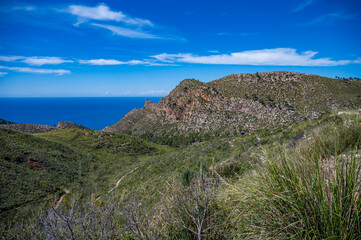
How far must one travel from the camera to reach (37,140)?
26.9 m

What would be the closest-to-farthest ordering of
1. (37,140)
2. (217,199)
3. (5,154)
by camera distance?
(217,199) < (5,154) < (37,140)

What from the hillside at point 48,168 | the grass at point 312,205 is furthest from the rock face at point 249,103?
the grass at point 312,205

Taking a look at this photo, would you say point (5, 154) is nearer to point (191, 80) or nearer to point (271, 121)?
point (271, 121)

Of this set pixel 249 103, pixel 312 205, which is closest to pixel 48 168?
pixel 312 205

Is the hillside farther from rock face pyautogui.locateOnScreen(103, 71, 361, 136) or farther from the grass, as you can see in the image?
rock face pyautogui.locateOnScreen(103, 71, 361, 136)

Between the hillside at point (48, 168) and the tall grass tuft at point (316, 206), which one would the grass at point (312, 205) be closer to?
the tall grass tuft at point (316, 206)

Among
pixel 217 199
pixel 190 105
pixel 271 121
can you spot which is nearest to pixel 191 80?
pixel 190 105

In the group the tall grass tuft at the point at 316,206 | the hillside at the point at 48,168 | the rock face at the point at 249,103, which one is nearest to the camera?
the tall grass tuft at the point at 316,206

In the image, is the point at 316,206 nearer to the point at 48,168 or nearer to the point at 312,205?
the point at 312,205

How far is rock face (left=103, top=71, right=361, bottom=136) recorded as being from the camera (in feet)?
131

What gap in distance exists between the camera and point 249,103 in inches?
1893

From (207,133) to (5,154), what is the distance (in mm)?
39623

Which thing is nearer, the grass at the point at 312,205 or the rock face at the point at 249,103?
the grass at the point at 312,205

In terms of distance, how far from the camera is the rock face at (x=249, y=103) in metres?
39.9
